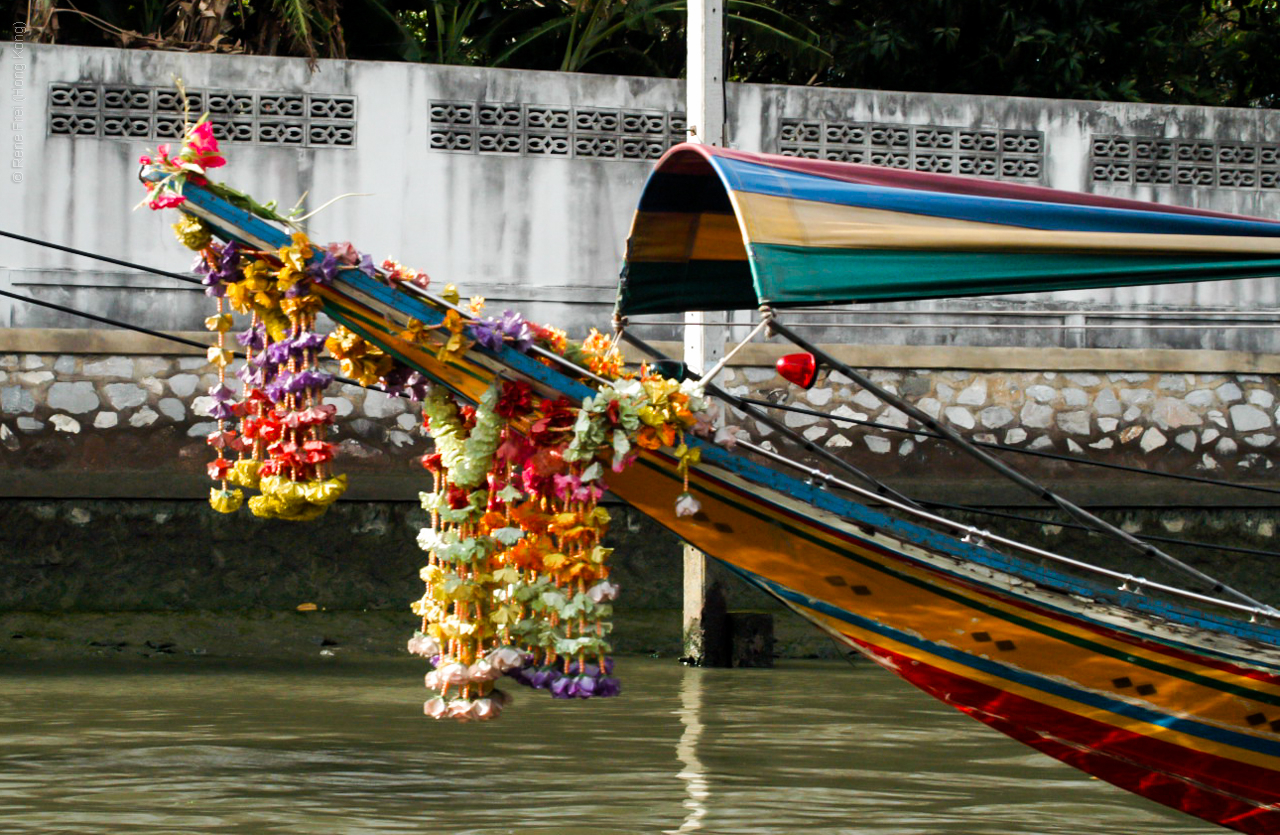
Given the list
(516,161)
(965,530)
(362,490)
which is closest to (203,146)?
(965,530)

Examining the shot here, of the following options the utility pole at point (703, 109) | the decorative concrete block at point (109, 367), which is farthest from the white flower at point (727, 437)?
the decorative concrete block at point (109, 367)

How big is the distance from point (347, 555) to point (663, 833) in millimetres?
4222

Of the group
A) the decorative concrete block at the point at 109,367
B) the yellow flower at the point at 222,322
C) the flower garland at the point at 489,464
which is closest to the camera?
the flower garland at the point at 489,464

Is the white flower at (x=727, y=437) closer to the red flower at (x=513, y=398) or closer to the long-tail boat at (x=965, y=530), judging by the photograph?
the long-tail boat at (x=965, y=530)

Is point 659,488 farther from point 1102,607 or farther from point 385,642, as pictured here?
point 385,642

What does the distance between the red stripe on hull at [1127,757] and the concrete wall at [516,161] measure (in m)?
3.46

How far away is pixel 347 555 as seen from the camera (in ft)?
28.1

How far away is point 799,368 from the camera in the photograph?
15.3 ft

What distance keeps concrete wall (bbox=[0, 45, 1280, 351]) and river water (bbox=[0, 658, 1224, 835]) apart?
2.34m

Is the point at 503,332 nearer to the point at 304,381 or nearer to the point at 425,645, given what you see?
the point at 304,381

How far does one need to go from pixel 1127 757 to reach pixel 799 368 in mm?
1635

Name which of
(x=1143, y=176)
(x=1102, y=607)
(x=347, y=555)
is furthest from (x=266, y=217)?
(x=1143, y=176)

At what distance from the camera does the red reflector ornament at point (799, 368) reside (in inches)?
181

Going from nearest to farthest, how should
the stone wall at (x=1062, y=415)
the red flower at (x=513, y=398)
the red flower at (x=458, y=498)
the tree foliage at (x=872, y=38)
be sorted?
the red flower at (x=513, y=398) < the red flower at (x=458, y=498) < the stone wall at (x=1062, y=415) < the tree foliage at (x=872, y=38)
